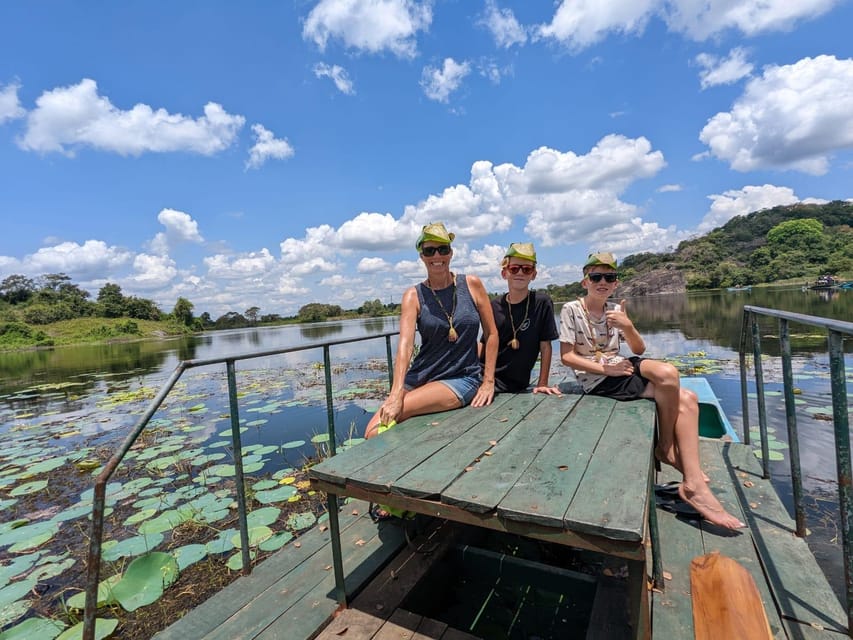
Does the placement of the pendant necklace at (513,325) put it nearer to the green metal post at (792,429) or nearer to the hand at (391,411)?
the hand at (391,411)

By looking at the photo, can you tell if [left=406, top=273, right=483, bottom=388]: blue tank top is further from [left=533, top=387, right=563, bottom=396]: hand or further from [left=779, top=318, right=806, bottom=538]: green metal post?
[left=779, top=318, right=806, bottom=538]: green metal post

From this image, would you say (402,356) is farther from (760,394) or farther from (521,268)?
(760,394)

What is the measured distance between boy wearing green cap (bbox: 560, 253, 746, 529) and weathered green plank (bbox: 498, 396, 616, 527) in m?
0.43

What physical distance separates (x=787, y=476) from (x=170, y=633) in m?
4.72

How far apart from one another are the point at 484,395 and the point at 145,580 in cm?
260

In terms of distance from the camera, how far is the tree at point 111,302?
5388 centimetres

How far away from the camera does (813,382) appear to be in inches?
255

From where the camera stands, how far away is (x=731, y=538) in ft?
6.20

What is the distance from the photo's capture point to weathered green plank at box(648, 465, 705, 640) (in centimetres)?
141

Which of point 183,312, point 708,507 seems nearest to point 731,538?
point 708,507

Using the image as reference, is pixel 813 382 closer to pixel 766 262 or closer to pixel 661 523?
pixel 661 523

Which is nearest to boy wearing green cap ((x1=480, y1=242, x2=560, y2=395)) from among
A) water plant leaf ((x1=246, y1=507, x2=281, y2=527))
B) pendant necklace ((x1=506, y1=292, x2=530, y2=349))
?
pendant necklace ((x1=506, y1=292, x2=530, y2=349))

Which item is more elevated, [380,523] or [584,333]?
[584,333]

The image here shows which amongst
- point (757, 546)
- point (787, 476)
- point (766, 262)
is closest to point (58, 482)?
point (757, 546)
